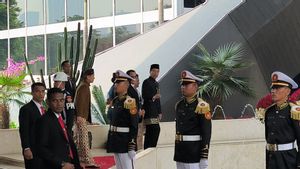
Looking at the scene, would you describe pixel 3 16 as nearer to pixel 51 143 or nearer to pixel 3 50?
pixel 3 50

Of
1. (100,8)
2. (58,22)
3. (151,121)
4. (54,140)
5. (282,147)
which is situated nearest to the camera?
(54,140)

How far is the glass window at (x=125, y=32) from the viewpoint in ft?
89.0

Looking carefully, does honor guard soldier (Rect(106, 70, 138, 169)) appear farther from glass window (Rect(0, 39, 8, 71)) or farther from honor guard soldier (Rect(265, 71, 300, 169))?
glass window (Rect(0, 39, 8, 71))

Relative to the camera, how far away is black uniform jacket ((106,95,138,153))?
29.6 ft

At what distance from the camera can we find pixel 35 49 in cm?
3344

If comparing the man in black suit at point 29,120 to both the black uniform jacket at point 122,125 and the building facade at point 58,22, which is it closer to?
the black uniform jacket at point 122,125

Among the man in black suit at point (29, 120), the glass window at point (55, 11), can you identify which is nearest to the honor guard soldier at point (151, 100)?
the man in black suit at point (29, 120)

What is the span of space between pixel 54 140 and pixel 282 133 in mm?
2466

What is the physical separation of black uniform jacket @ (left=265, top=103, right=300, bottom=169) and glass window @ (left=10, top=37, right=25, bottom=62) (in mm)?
28020

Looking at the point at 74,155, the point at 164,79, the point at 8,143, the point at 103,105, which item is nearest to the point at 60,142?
the point at 74,155

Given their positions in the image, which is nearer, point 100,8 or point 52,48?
point 100,8

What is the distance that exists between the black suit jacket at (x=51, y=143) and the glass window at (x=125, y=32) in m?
20.6

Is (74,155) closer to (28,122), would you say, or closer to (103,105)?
(28,122)

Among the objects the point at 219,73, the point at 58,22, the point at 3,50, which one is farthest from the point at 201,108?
the point at 3,50
